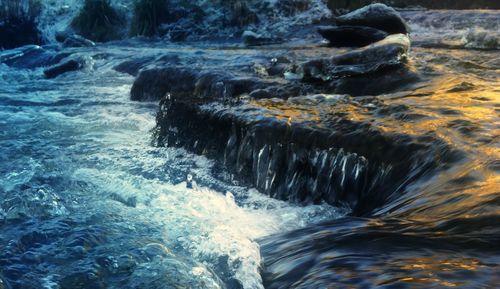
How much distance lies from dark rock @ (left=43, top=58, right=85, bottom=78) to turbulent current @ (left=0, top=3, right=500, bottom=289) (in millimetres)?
7190

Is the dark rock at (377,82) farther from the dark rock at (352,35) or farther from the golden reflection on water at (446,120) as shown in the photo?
the dark rock at (352,35)

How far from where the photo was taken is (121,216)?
3.46 m

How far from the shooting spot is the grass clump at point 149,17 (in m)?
22.0

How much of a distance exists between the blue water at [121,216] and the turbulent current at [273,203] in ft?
0.04

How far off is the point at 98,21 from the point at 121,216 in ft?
71.5

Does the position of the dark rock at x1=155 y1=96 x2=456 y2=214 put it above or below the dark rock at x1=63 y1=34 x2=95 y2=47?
below

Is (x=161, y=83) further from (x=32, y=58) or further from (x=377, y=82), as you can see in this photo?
(x=32, y=58)

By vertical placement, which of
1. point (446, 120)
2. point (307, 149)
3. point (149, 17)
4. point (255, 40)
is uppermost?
point (149, 17)

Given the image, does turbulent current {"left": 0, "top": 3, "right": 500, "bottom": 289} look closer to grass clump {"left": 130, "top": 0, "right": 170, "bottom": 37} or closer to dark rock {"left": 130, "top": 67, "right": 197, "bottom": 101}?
dark rock {"left": 130, "top": 67, "right": 197, "bottom": 101}

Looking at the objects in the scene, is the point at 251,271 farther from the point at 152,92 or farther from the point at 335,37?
the point at 335,37

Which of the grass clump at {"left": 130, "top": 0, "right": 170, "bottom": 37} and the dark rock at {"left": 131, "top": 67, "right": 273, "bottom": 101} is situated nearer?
the dark rock at {"left": 131, "top": 67, "right": 273, "bottom": 101}

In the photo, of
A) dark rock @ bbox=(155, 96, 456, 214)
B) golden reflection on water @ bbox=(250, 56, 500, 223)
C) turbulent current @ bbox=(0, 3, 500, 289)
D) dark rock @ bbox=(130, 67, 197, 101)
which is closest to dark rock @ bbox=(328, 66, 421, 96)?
turbulent current @ bbox=(0, 3, 500, 289)

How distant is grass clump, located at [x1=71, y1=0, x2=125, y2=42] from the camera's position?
23.2 meters

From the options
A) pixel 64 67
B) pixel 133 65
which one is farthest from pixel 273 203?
pixel 64 67
